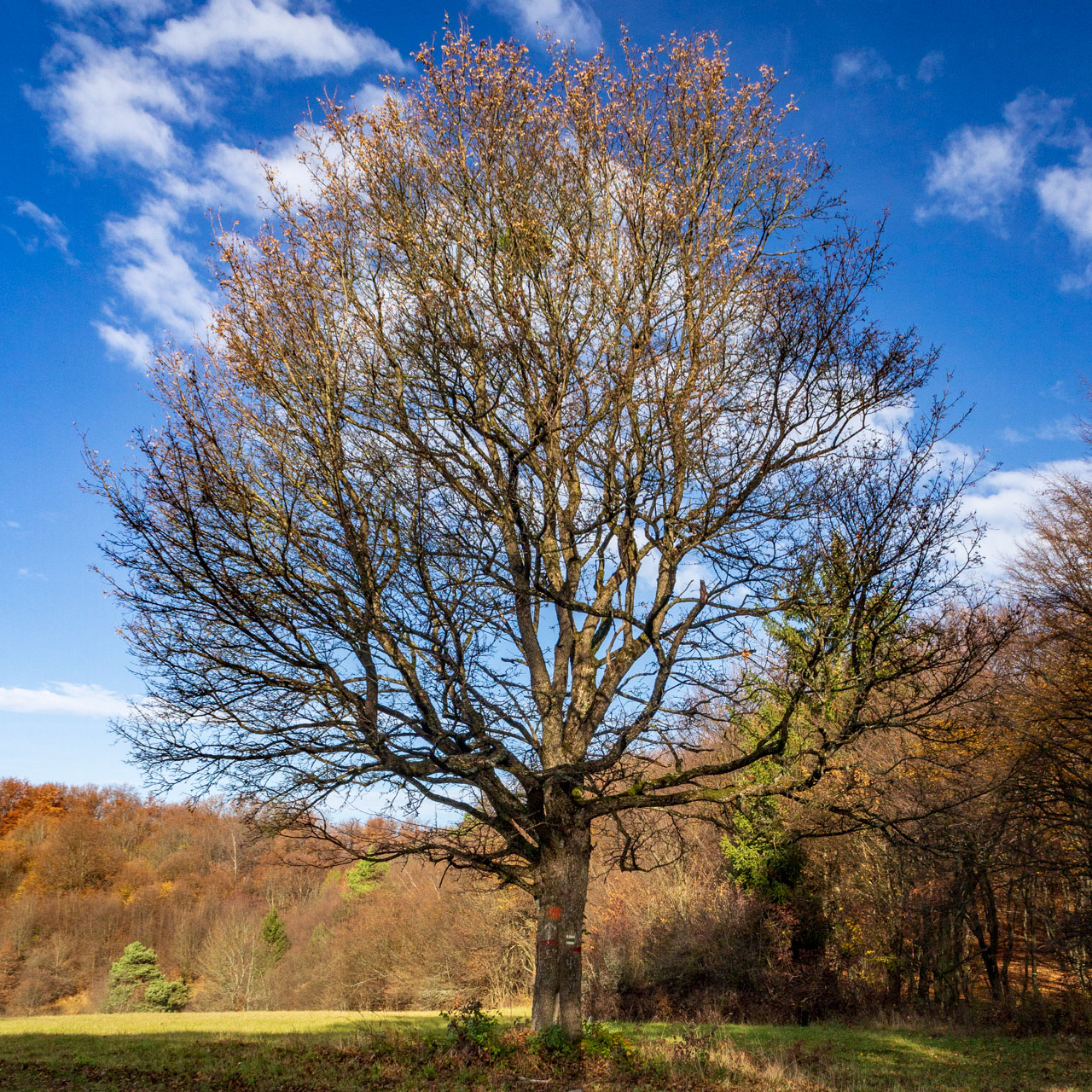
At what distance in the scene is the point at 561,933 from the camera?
880 centimetres

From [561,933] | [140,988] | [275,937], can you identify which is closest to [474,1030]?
[561,933]

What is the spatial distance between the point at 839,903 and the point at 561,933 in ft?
52.3

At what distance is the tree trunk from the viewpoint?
8.69 metres

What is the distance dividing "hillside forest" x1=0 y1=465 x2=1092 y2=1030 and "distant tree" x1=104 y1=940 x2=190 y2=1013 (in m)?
3.91

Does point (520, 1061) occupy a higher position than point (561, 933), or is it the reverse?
point (561, 933)

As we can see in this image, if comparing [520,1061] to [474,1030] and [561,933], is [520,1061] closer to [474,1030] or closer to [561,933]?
[474,1030]

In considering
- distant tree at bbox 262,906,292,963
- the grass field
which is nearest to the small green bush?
the grass field

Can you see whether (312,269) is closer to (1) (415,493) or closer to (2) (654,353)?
(1) (415,493)

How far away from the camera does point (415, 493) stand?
892 cm

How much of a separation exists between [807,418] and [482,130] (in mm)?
5215

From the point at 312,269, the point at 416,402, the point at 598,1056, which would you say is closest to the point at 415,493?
the point at 416,402

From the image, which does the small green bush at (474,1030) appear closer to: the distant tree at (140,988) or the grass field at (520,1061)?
the grass field at (520,1061)

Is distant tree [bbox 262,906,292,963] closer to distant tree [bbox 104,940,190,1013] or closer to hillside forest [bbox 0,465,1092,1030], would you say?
hillside forest [bbox 0,465,1092,1030]

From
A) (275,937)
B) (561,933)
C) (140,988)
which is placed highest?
(561,933)
